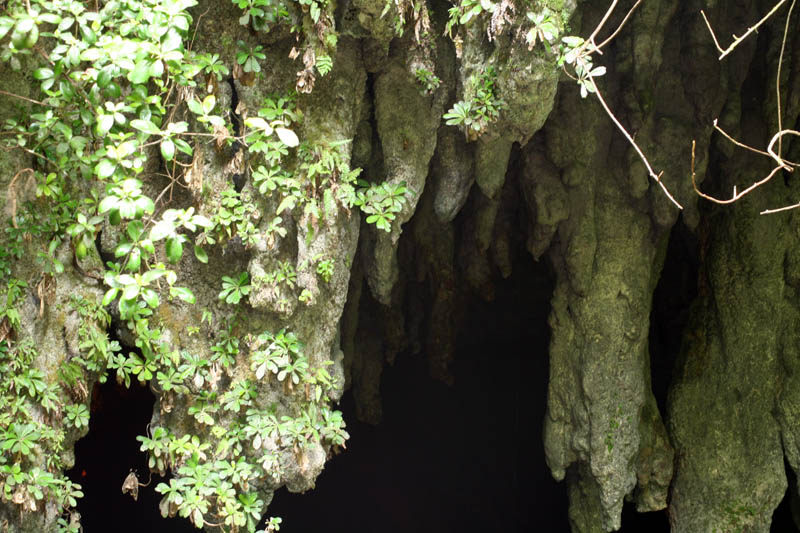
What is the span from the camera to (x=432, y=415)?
30.6 feet

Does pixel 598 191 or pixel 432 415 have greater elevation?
pixel 598 191

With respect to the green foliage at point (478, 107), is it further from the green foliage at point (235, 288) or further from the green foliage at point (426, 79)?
the green foliage at point (235, 288)

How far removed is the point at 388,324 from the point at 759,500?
368cm

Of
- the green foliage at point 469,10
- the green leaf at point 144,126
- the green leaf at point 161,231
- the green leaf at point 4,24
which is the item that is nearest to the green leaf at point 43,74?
the green leaf at point 4,24

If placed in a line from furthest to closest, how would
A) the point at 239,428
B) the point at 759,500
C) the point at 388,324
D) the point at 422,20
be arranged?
the point at 388,324
the point at 759,500
the point at 239,428
the point at 422,20

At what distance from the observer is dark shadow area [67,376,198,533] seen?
8094 mm

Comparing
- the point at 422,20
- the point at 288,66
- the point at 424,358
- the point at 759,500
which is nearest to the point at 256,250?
the point at 288,66

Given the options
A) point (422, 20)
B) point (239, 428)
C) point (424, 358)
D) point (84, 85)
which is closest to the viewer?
point (84, 85)

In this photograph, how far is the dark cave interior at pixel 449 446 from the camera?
848cm

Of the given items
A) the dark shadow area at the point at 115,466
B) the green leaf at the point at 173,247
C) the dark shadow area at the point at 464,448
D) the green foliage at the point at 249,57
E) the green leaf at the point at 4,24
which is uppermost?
the green foliage at the point at 249,57

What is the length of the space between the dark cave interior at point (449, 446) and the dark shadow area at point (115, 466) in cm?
2

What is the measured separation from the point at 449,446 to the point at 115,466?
4.04 meters

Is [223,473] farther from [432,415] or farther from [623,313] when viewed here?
[432,415]

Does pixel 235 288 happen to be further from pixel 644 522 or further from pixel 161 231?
pixel 644 522
